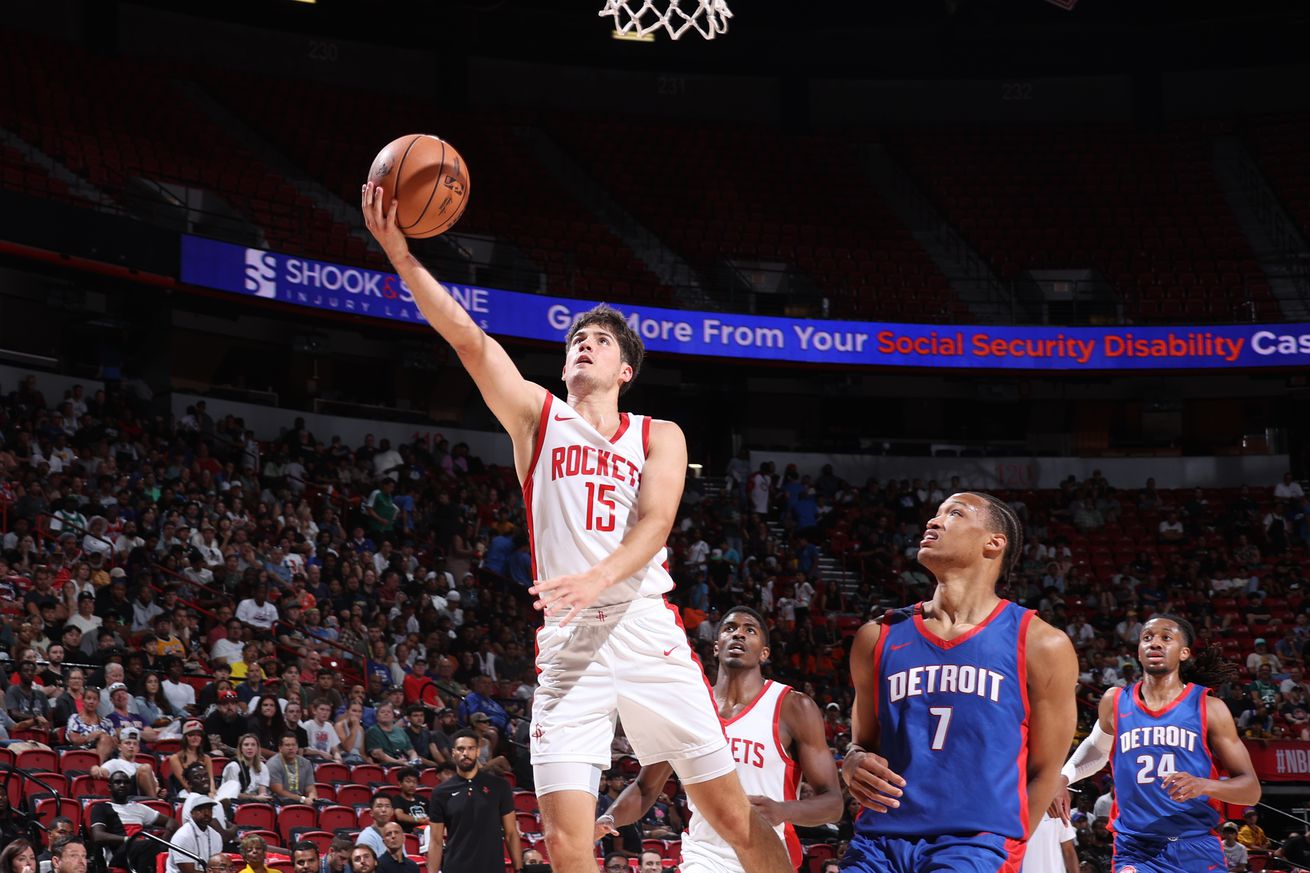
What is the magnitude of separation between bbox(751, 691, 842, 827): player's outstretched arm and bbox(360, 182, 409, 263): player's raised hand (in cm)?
249

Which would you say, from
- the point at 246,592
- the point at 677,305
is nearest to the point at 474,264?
the point at 677,305

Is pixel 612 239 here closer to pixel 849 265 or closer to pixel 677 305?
pixel 677 305

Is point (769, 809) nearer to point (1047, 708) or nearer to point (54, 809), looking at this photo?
point (1047, 708)

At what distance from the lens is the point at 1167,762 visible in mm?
7305

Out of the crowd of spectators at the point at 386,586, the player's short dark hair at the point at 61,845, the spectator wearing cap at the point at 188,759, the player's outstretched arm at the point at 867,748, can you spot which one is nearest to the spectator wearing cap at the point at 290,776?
the crowd of spectators at the point at 386,586

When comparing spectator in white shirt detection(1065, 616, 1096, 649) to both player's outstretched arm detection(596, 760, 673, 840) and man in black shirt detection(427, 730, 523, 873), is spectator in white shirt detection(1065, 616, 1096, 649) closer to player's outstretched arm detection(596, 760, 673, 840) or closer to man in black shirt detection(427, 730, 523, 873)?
man in black shirt detection(427, 730, 523, 873)

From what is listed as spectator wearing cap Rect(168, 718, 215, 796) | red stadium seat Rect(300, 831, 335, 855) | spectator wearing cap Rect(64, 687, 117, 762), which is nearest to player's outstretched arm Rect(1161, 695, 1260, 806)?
red stadium seat Rect(300, 831, 335, 855)

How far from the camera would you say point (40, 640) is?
12062 millimetres

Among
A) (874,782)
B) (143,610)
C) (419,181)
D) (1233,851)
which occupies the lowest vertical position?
(1233,851)

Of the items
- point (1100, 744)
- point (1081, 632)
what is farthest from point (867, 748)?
point (1081, 632)

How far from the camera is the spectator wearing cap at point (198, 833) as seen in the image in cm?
961

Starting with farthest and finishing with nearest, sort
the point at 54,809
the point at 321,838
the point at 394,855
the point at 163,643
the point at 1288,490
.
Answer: the point at 1288,490 → the point at 163,643 → the point at 321,838 → the point at 394,855 → the point at 54,809

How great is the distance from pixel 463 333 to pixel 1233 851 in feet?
38.3

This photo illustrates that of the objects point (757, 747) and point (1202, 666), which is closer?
point (757, 747)
